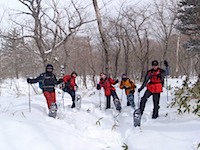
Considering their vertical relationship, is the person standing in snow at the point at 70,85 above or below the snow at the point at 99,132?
above

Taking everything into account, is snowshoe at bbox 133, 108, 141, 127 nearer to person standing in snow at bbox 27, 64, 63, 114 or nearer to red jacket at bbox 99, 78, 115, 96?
person standing in snow at bbox 27, 64, 63, 114

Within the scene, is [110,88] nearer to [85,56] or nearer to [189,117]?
[189,117]

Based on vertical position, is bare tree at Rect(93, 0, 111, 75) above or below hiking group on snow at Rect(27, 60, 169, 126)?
above

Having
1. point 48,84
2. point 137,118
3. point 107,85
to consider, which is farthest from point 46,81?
point 137,118

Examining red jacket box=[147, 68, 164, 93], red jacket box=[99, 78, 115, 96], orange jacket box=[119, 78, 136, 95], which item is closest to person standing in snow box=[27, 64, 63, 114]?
red jacket box=[99, 78, 115, 96]

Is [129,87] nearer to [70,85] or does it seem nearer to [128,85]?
[128,85]

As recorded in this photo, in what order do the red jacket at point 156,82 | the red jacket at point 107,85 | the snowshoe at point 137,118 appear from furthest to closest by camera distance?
the red jacket at point 107,85, the red jacket at point 156,82, the snowshoe at point 137,118

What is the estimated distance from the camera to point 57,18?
95.5 ft

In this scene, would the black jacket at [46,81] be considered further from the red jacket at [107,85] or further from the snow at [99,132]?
the red jacket at [107,85]

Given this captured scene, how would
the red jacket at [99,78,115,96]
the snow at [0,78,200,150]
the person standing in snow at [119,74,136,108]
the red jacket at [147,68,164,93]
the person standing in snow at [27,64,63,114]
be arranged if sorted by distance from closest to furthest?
the snow at [0,78,200,150] < the red jacket at [147,68,164,93] < the person standing in snow at [27,64,63,114] < the person standing in snow at [119,74,136,108] < the red jacket at [99,78,115,96]

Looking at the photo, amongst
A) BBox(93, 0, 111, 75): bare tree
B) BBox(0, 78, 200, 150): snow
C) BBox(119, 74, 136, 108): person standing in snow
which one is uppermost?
BBox(93, 0, 111, 75): bare tree

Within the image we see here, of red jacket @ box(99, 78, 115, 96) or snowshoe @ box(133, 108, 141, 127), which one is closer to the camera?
snowshoe @ box(133, 108, 141, 127)

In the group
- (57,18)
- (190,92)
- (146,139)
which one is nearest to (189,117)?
Result: (190,92)

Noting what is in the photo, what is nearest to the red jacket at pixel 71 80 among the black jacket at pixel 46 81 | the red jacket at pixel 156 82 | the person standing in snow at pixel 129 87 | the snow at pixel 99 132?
the snow at pixel 99 132
